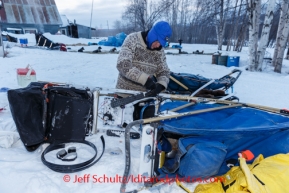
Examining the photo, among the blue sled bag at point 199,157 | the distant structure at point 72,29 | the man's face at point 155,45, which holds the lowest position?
the blue sled bag at point 199,157

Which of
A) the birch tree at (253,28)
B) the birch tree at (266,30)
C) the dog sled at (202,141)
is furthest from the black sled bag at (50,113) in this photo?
the birch tree at (266,30)

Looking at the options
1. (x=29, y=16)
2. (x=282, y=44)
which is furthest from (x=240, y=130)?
(x=29, y=16)

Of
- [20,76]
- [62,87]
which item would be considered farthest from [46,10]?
[62,87]

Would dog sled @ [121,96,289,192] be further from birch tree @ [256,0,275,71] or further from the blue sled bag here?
birch tree @ [256,0,275,71]

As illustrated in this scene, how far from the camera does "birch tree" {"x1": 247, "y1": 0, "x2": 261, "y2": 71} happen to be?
26.7ft

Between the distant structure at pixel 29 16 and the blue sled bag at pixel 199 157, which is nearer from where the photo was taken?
the blue sled bag at pixel 199 157

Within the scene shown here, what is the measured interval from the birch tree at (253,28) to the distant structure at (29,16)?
20.5 meters

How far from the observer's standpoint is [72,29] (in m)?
27.6

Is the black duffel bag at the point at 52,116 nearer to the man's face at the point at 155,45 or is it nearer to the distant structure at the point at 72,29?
the man's face at the point at 155,45

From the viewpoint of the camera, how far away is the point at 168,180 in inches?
74.2

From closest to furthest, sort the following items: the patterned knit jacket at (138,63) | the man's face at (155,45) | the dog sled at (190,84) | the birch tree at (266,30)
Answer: the patterned knit jacket at (138,63), the man's face at (155,45), the dog sled at (190,84), the birch tree at (266,30)

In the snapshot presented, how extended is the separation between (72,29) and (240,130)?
29.2 m

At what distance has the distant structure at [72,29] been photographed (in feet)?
86.4

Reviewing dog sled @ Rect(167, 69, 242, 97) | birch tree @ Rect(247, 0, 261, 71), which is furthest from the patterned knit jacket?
birch tree @ Rect(247, 0, 261, 71)
